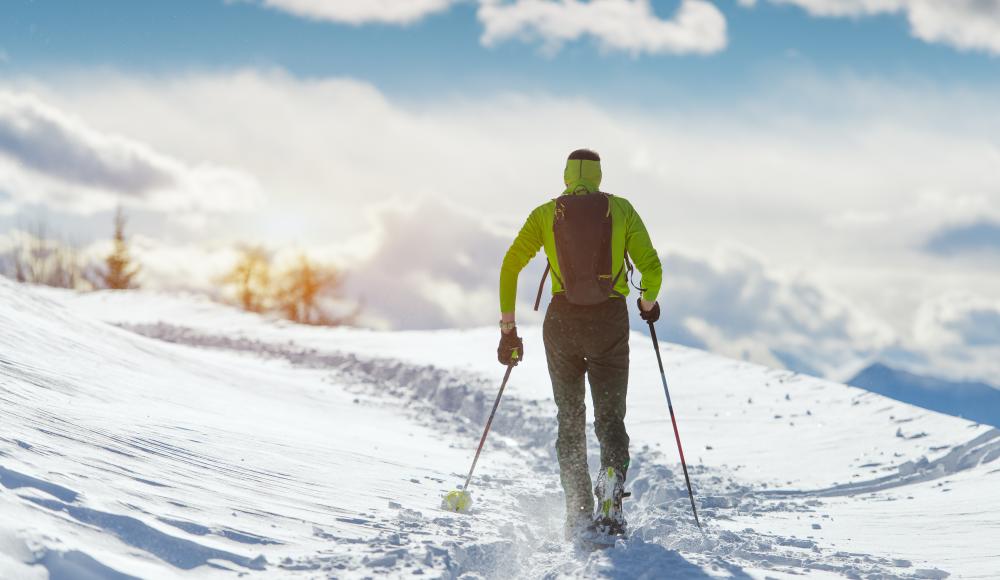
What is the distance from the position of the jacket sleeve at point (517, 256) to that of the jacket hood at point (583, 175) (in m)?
0.31

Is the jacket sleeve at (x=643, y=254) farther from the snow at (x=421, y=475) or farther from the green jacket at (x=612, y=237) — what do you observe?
the snow at (x=421, y=475)

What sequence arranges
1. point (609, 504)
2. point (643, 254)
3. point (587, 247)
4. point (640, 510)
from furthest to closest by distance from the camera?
point (640, 510) < point (643, 254) < point (587, 247) < point (609, 504)

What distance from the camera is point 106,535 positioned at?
3340mm

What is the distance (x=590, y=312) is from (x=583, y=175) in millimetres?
882

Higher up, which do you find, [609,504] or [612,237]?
[612,237]

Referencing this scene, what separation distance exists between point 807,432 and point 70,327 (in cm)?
813

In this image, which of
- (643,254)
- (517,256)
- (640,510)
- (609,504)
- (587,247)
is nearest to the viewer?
(609,504)

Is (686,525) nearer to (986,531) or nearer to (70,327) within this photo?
(986,531)

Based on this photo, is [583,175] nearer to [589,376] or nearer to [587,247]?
[587,247]

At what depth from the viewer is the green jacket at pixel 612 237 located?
4.95 m

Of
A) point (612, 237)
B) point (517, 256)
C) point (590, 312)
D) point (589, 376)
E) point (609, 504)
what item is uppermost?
point (612, 237)

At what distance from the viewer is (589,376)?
5.11 metres

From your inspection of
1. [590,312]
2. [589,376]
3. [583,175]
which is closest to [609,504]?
[589,376]

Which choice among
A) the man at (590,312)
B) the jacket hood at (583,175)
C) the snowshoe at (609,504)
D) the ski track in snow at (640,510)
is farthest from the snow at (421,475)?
the jacket hood at (583,175)
